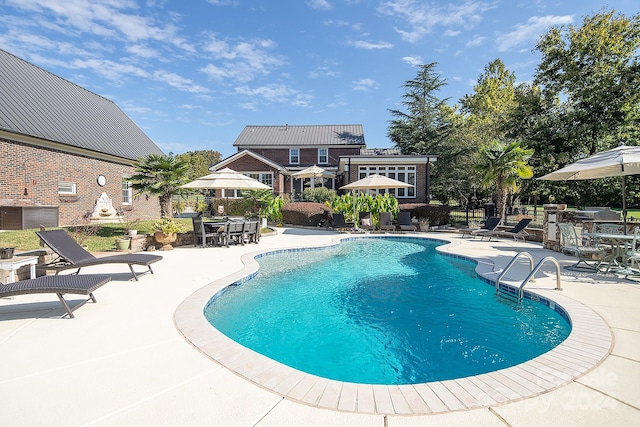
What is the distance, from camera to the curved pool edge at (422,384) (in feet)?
8.98

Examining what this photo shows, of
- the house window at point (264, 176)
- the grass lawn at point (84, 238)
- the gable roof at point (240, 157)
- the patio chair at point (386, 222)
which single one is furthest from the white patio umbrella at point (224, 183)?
the house window at point (264, 176)

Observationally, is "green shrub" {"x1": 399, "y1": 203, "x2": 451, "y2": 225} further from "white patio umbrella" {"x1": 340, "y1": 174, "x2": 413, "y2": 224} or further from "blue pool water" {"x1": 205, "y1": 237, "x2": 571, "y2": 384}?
"blue pool water" {"x1": 205, "y1": 237, "x2": 571, "y2": 384}

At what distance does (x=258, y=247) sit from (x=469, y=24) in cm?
1415

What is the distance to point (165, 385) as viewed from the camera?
9.81ft

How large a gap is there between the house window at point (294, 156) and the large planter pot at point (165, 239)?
24.4m

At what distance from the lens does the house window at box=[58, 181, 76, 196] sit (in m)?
15.7

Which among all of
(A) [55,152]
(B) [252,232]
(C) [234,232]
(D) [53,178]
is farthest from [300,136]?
(C) [234,232]

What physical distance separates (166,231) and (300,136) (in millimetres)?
26679

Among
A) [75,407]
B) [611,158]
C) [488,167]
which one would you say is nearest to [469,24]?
[488,167]

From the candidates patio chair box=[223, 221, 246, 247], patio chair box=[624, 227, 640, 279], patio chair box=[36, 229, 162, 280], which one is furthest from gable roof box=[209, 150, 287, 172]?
patio chair box=[624, 227, 640, 279]

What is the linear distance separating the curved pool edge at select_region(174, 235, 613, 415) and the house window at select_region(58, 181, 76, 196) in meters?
16.0

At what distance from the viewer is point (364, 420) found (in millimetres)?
2529

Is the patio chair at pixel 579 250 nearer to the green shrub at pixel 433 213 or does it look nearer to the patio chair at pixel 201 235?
the green shrub at pixel 433 213

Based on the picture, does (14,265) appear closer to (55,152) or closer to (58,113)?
(55,152)
